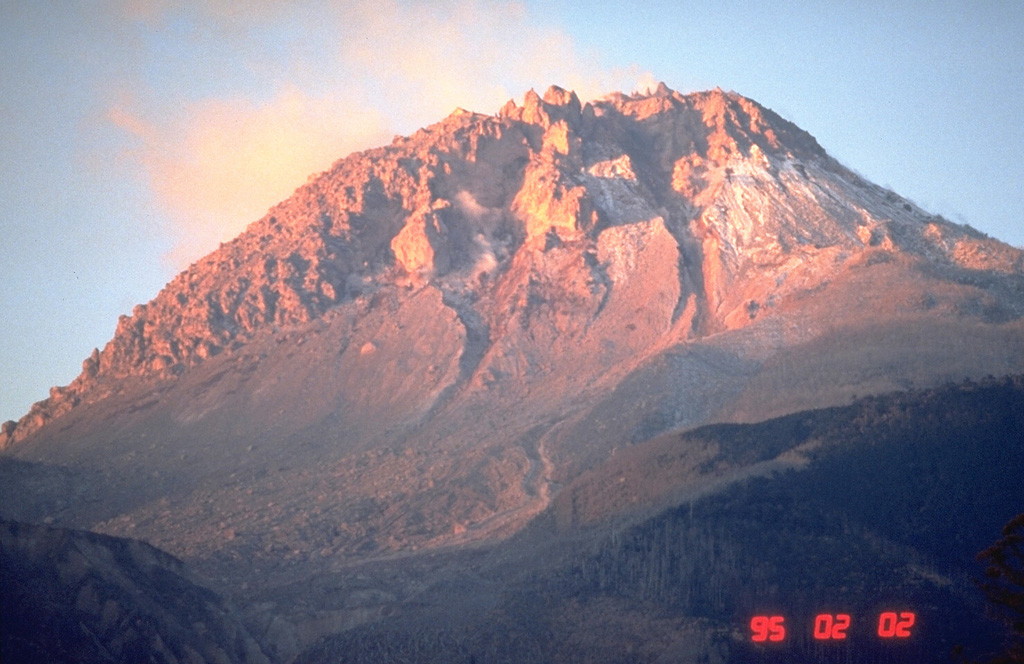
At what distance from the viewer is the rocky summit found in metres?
108

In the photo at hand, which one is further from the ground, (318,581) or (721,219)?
(721,219)

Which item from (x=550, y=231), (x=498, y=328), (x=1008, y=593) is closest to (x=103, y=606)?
(x=1008, y=593)

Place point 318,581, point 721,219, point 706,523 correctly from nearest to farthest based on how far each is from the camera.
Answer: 1. point 706,523
2. point 318,581
3. point 721,219

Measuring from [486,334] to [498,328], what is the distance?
169 cm

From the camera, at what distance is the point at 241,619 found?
7931 cm

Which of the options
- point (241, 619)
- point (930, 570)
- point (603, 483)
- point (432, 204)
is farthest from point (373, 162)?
point (930, 570)

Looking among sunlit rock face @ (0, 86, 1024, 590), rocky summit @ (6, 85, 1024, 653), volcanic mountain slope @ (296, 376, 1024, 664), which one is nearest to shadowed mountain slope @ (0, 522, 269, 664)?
volcanic mountain slope @ (296, 376, 1024, 664)

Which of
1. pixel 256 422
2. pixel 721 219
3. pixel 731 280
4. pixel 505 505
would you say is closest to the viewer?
pixel 505 505

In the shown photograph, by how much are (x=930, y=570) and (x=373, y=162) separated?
428 ft

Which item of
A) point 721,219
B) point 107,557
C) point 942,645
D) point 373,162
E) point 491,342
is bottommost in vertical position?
point 942,645

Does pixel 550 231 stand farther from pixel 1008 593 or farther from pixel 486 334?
pixel 1008 593

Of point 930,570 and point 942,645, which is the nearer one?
point 942,645

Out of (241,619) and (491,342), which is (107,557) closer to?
(241,619)

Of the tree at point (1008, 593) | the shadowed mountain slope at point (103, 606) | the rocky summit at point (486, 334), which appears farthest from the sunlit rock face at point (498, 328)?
the tree at point (1008, 593)
